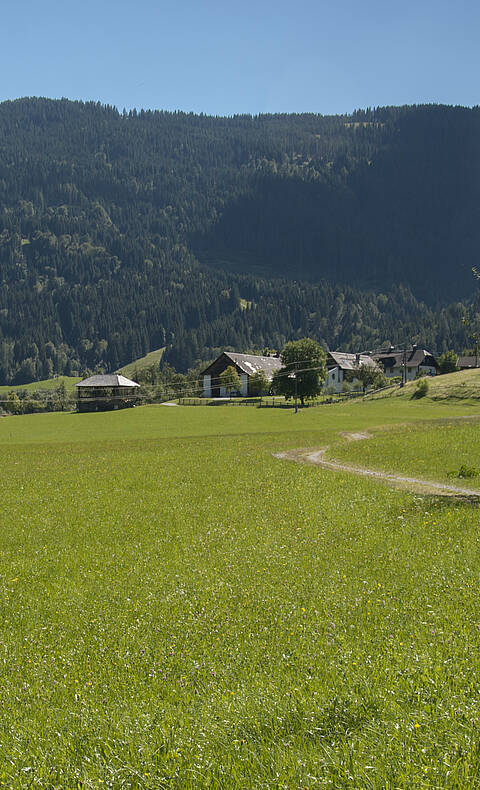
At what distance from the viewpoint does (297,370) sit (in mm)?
114500

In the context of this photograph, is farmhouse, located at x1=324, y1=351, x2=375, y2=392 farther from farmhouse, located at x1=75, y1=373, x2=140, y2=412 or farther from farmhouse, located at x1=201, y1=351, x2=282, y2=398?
farmhouse, located at x1=75, y1=373, x2=140, y2=412

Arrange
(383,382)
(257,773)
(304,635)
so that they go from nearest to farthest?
(257,773) → (304,635) → (383,382)

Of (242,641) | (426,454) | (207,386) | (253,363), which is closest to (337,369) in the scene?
(253,363)

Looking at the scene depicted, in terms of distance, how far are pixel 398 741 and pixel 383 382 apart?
15555 centimetres

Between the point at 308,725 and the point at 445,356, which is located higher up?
the point at 445,356

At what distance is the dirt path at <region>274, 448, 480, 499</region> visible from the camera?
2458cm

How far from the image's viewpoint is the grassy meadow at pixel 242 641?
6.48 metres

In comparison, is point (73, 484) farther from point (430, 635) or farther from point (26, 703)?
point (430, 635)

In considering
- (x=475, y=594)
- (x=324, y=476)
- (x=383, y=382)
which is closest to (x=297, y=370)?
(x=383, y=382)

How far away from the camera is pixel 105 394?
14400cm

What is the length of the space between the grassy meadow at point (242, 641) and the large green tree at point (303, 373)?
89292 mm

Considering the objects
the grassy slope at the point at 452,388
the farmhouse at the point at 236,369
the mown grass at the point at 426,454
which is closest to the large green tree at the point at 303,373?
the grassy slope at the point at 452,388

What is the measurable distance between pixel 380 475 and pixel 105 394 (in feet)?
406

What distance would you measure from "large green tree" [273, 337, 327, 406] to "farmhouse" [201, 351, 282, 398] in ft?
113
